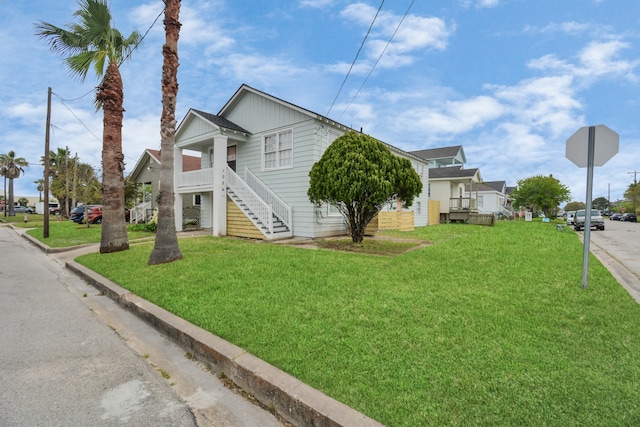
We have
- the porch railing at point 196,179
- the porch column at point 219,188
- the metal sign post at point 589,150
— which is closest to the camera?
the metal sign post at point 589,150

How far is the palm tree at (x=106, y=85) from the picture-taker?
8734mm

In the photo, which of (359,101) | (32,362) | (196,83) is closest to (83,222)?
(196,83)

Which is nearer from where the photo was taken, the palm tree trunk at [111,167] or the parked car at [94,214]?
the palm tree trunk at [111,167]

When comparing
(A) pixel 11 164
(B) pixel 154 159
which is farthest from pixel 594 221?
(A) pixel 11 164

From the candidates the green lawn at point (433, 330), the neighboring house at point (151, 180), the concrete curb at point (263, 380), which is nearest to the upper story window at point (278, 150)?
the green lawn at point (433, 330)

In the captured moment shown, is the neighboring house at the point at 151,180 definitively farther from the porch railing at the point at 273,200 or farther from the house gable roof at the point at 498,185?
the house gable roof at the point at 498,185

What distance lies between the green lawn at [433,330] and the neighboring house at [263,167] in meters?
5.01

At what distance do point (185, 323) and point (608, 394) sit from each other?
4063 millimetres

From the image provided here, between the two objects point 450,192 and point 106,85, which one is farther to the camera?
point 450,192

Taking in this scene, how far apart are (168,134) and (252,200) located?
470 centimetres

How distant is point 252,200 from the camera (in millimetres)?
11633

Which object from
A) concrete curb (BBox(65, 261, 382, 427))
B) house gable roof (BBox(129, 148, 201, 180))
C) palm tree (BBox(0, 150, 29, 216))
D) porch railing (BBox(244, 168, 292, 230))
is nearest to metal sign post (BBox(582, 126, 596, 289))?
concrete curb (BBox(65, 261, 382, 427))

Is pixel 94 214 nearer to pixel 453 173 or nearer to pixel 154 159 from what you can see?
pixel 154 159

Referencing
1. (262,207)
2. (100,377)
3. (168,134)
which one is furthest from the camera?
(262,207)
